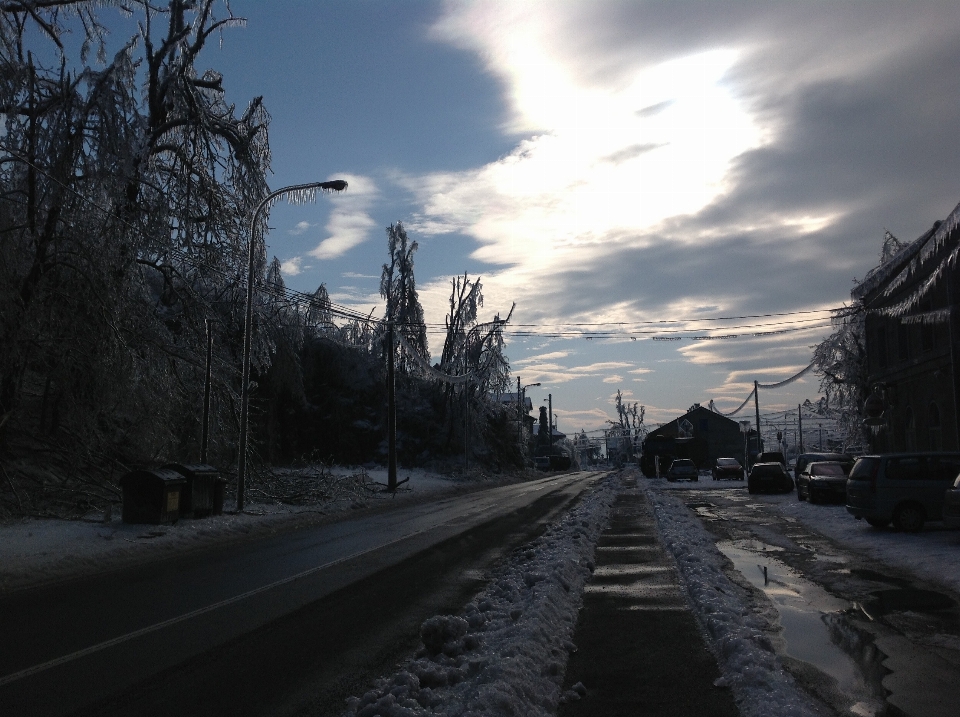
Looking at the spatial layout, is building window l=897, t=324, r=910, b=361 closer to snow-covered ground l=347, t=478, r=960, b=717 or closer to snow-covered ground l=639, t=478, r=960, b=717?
snow-covered ground l=639, t=478, r=960, b=717

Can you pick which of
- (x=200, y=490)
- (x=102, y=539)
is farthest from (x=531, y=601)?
(x=200, y=490)

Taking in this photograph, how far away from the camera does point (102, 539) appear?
51.0ft

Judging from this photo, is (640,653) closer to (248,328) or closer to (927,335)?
(248,328)

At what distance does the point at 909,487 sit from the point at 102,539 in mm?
15969

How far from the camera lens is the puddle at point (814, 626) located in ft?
19.6

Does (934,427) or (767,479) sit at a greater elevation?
(934,427)

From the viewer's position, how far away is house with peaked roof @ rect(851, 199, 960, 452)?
28.1 meters

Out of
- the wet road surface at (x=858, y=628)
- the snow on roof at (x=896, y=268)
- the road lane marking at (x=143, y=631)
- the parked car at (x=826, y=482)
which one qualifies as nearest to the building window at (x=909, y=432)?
the snow on roof at (x=896, y=268)

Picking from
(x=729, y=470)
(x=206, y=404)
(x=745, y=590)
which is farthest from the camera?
(x=729, y=470)

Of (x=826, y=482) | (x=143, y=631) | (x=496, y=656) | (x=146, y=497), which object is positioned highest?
(x=826, y=482)

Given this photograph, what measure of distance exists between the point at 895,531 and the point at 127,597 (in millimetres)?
14484

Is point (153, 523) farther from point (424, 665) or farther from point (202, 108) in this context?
point (424, 665)

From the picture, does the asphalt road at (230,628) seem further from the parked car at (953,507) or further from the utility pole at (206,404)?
the utility pole at (206,404)

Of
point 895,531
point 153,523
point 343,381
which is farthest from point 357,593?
point 343,381
